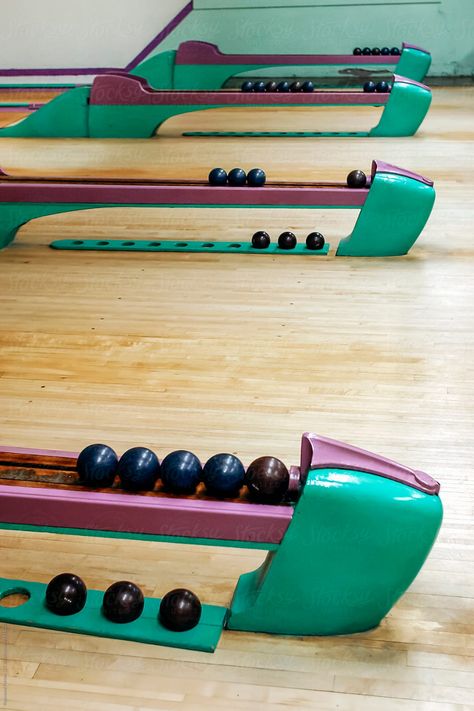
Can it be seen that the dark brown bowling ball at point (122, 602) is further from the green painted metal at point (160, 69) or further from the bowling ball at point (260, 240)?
the green painted metal at point (160, 69)

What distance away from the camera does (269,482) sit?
5.36ft

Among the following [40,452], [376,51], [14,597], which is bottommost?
[14,597]

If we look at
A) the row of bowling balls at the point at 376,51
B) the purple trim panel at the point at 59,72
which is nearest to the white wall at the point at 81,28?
the purple trim panel at the point at 59,72

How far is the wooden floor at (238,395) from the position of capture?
5.21ft

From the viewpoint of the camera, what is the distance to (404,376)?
108 inches

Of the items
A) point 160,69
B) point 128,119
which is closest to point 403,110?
point 128,119

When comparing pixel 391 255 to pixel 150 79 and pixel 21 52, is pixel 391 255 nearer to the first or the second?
pixel 150 79

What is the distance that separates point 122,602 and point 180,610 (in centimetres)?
12

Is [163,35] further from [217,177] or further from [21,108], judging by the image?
[217,177]

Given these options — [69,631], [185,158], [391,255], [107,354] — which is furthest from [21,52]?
[69,631]

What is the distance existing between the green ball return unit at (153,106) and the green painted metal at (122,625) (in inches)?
204

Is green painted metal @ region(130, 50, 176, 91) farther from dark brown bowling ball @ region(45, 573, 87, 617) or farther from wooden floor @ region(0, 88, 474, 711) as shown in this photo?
dark brown bowling ball @ region(45, 573, 87, 617)

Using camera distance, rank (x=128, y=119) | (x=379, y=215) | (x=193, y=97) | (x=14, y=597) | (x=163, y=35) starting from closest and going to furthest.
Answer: (x=14, y=597) < (x=379, y=215) < (x=193, y=97) < (x=128, y=119) < (x=163, y=35)

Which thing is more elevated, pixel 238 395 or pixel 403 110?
pixel 403 110
